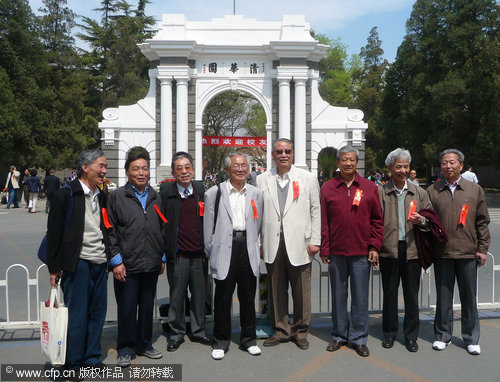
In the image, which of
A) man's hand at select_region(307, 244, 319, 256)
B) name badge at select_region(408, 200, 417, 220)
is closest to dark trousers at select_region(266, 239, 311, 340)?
man's hand at select_region(307, 244, 319, 256)

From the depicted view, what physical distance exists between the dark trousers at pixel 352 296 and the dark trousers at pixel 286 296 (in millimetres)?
268

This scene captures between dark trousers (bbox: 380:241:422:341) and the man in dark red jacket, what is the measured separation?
244mm

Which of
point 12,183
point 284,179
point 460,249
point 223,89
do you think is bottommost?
point 460,249

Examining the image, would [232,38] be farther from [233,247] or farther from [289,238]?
[233,247]

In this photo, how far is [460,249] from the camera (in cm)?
481

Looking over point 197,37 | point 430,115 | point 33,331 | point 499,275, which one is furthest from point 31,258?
point 430,115

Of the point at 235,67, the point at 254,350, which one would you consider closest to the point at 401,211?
the point at 254,350

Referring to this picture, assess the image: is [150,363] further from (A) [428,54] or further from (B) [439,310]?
(A) [428,54]

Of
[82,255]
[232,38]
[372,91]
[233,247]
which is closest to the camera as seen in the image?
[82,255]

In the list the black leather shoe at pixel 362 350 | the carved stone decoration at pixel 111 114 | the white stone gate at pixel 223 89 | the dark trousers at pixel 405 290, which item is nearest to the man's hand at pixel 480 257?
the dark trousers at pixel 405 290

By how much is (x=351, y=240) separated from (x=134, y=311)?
6.99ft

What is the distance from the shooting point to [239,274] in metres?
4.73

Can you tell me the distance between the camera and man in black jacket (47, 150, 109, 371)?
409 cm

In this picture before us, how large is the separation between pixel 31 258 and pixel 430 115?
27068mm
